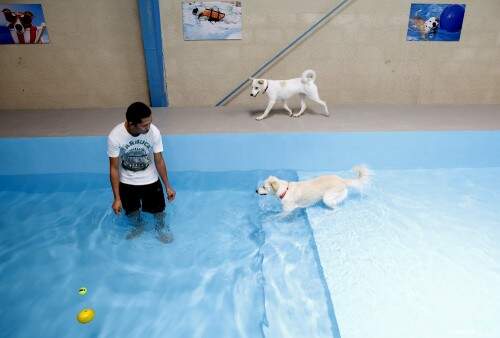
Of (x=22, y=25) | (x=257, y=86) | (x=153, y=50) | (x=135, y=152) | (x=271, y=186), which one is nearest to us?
(x=135, y=152)

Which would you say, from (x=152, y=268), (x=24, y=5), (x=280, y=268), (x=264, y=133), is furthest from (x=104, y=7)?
(x=280, y=268)

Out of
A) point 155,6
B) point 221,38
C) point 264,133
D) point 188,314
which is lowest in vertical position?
point 188,314

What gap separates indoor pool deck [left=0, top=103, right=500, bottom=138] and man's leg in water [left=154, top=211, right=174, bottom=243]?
1294mm

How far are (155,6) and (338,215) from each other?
11.4ft

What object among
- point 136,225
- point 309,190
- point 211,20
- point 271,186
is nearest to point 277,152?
point 309,190

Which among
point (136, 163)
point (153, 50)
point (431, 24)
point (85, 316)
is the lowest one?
point (85, 316)

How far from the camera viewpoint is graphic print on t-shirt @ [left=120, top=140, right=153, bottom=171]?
2.25 meters

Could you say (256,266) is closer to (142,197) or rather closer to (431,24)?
(142,197)

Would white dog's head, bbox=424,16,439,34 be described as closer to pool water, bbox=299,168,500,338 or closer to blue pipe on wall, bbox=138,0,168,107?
pool water, bbox=299,168,500,338

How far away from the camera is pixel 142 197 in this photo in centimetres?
245

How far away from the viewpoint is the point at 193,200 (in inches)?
126

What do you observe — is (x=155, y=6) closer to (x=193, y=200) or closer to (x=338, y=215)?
(x=193, y=200)

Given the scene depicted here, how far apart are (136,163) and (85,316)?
37.2 inches

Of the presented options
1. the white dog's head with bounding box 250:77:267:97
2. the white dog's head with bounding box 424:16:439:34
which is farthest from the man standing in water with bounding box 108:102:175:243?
the white dog's head with bounding box 424:16:439:34
